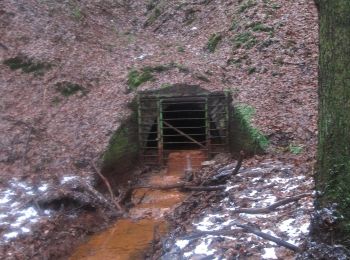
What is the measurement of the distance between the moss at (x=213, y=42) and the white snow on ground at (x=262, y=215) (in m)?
6.16

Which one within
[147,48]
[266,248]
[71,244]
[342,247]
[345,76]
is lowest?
[71,244]

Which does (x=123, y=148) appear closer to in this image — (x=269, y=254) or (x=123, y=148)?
(x=123, y=148)

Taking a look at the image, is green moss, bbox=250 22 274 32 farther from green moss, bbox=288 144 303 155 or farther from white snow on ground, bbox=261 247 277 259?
white snow on ground, bbox=261 247 277 259

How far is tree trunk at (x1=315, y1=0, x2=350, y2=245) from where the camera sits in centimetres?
446

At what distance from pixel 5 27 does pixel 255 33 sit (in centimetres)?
721

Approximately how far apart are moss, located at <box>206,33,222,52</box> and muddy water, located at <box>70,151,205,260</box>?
3.93 meters

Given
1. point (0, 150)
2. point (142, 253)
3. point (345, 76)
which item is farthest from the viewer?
point (0, 150)

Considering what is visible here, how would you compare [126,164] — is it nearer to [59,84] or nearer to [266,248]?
[59,84]

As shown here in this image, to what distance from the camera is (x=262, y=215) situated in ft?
23.0

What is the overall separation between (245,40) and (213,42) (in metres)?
1.12

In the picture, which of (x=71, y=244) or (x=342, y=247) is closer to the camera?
(x=342, y=247)

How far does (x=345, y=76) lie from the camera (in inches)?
175

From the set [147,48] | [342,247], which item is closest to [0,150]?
[147,48]

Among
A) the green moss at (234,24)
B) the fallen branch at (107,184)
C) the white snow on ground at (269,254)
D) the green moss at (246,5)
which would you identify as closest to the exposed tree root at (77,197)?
the fallen branch at (107,184)
